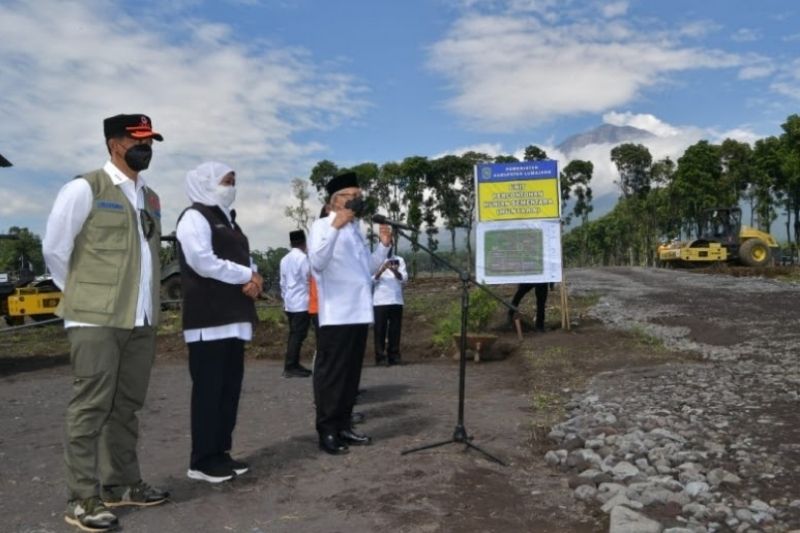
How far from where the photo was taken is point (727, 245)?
31750 millimetres

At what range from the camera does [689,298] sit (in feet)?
51.4

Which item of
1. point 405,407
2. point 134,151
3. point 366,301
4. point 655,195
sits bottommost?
point 405,407

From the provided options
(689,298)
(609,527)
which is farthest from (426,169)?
(609,527)

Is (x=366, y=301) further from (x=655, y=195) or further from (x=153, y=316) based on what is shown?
(x=655, y=195)

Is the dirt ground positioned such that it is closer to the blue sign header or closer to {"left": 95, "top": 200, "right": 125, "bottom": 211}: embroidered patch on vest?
{"left": 95, "top": 200, "right": 125, "bottom": 211}: embroidered patch on vest

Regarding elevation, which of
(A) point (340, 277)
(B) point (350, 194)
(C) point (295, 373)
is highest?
(B) point (350, 194)

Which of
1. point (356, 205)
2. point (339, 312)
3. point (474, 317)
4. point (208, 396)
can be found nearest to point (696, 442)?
point (339, 312)

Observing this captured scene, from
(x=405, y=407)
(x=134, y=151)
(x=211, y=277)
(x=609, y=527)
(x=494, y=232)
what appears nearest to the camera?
(x=609, y=527)

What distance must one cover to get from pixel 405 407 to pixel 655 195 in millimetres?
51773

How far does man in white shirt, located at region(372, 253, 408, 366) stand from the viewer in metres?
9.32

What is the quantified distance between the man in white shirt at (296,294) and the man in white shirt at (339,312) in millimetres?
3891

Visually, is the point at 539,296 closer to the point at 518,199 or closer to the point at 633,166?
the point at 518,199

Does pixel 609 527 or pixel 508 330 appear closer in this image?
pixel 609 527

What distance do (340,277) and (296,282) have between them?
408 centimetres
